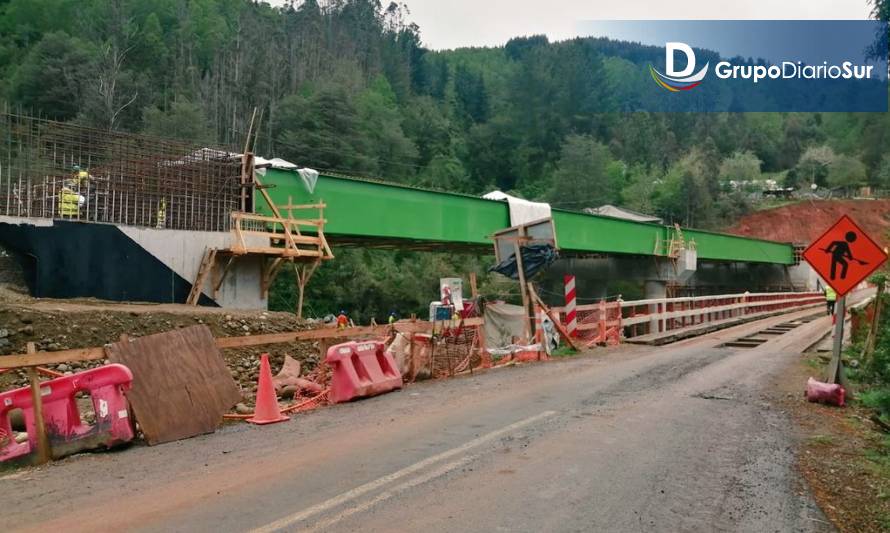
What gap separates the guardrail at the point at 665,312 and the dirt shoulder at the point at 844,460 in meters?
8.28

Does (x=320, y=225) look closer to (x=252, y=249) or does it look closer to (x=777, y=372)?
(x=252, y=249)

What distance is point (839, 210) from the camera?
8400 cm

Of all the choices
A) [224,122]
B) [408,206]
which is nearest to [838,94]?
[224,122]

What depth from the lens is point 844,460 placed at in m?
7.05

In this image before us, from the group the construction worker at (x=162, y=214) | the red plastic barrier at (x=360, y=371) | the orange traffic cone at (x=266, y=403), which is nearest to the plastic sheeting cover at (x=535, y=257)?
the red plastic barrier at (x=360, y=371)

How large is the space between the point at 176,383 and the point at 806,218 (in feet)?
290

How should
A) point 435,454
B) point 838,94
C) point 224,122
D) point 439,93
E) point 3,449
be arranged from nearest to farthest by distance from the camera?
point 435,454
point 3,449
point 224,122
point 439,93
point 838,94

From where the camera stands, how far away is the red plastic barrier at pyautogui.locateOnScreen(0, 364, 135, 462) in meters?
7.48

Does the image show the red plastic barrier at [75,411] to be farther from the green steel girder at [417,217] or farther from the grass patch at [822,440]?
the green steel girder at [417,217]

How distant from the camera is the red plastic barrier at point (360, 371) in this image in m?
10.5

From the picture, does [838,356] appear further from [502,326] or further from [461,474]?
[502,326]

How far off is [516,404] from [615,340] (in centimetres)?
1035

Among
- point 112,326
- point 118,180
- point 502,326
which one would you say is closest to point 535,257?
point 502,326

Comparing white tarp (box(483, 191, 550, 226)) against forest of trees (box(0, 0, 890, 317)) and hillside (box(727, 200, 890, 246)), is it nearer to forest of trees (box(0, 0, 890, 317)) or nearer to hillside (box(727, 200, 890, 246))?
forest of trees (box(0, 0, 890, 317))
